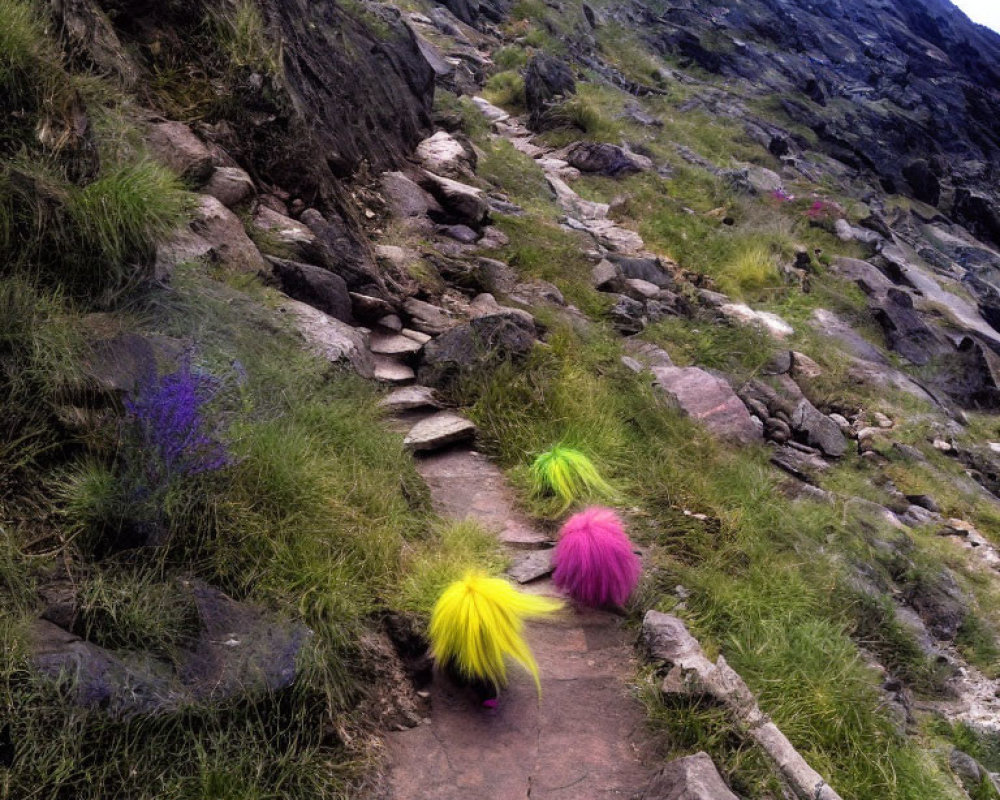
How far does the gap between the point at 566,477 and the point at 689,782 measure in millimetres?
2087

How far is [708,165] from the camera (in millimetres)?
15016

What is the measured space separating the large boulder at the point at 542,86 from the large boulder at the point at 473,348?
9497 mm

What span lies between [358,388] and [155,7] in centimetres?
307

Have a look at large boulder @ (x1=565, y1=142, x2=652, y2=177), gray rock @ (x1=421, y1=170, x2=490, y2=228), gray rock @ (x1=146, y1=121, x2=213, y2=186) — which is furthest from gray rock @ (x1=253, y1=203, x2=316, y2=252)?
large boulder @ (x1=565, y1=142, x2=652, y2=177)

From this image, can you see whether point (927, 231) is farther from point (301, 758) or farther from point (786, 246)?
point (301, 758)

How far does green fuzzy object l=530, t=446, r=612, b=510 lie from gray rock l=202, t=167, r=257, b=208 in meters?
2.69

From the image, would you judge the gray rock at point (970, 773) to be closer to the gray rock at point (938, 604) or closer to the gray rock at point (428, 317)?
the gray rock at point (938, 604)

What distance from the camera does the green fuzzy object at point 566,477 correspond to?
4336 millimetres

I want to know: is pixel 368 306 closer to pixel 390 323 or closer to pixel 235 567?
pixel 390 323

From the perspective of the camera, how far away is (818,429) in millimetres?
6996

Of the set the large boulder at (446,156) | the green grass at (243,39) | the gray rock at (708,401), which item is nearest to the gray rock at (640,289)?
the gray rock at (708,401)

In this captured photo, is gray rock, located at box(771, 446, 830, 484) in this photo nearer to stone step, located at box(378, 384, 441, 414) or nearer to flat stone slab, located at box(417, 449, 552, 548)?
flat stone slab, located at box(417, 449, 552, 548)

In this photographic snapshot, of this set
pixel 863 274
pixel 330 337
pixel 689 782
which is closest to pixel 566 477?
pixel 330 337

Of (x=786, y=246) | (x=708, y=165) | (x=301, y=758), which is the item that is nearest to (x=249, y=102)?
(x=301, y=758)
